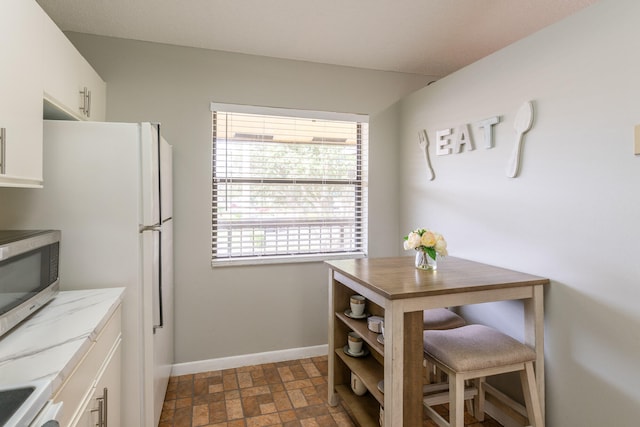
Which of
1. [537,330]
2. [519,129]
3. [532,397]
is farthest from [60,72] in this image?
[532,397]

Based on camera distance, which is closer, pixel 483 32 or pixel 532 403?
pixel 532 403

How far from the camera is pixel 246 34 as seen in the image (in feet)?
7.84

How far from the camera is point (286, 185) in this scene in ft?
9.30

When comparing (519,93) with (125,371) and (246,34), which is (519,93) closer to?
(246,34)

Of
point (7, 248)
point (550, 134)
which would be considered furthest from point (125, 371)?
point (550, 134)

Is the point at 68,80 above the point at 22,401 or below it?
above

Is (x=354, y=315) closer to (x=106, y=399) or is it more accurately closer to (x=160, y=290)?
(x=160, y=290)

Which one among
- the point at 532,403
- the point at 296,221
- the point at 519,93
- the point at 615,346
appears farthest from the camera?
the point at 296,221

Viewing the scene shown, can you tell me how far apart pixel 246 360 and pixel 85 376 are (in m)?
1.68

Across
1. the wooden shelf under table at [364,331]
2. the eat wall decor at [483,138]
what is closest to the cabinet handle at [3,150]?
the wooden shelf under table at [364,331]

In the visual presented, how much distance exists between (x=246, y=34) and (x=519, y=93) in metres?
1.81

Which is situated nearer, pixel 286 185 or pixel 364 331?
pixel 364 331

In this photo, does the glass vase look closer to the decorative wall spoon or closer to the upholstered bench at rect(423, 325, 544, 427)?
the upholstered bench at rect(423, 325, 544, 427)

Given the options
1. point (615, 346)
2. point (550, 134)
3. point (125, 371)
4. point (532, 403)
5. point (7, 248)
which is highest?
point (550, 134)
